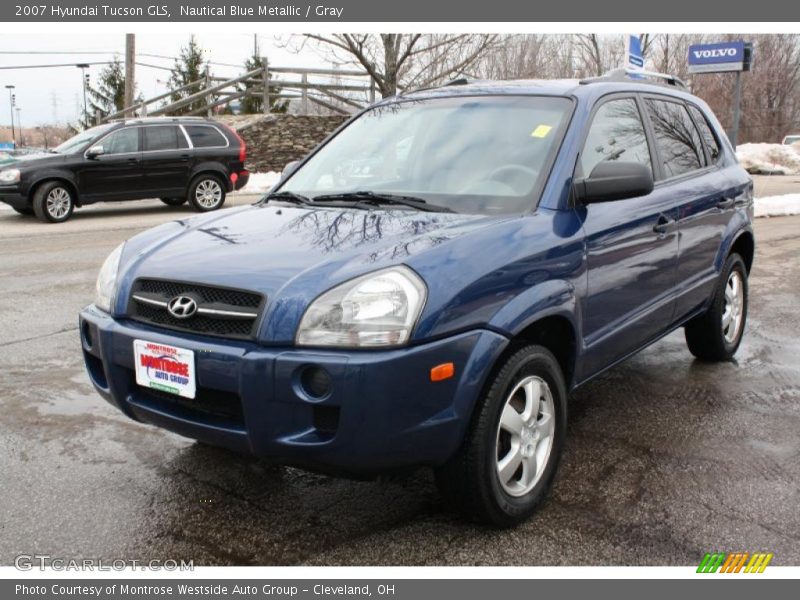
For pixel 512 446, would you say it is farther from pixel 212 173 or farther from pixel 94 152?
pixel 212 173

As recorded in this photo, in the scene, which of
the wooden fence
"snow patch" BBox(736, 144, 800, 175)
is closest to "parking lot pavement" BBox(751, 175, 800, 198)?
"snow patch" BBox(736, 144, 800, 175)

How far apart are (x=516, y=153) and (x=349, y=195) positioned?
2.67 feet

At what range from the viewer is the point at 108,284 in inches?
130

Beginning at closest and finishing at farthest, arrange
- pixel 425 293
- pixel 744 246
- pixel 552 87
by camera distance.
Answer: pixel 425 293, pixel 552 87, pixel 744 246

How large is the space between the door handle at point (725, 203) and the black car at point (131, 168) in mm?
11900

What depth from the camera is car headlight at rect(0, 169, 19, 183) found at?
13.8m

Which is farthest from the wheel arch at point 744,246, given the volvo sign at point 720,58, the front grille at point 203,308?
the volvo sign at point 720,58

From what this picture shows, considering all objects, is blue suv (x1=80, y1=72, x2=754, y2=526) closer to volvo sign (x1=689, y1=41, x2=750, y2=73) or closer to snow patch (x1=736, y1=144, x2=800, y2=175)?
volvo sign (x1=689, y1=41, x2=750, y2=73)

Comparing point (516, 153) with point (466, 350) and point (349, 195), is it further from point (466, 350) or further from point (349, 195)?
point (466, 350)

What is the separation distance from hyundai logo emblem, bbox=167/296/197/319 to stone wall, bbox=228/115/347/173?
2104 centimetres

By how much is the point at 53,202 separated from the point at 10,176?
826mm

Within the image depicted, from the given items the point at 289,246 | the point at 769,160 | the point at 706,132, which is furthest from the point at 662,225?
the point at 769,160

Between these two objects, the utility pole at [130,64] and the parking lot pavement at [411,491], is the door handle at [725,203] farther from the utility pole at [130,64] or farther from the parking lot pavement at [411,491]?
the utility pole at [130,64]

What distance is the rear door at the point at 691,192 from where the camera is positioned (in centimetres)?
447
